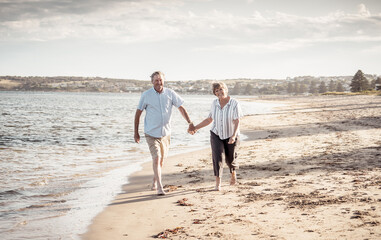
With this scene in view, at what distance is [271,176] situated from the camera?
22.6 feet

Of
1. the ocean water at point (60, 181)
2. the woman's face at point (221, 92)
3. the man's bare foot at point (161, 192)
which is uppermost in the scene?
the woman's face at point (221, 92)

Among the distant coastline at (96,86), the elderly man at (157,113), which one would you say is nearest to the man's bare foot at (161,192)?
the elderly man at (157,113)

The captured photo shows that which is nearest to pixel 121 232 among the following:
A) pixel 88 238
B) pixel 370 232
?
pixel 88 238

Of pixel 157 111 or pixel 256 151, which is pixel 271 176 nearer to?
pixel 157 111

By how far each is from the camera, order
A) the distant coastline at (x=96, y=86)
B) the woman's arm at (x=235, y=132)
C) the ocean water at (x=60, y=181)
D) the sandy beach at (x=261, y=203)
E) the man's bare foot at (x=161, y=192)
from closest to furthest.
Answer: the sandy beach at (x=261, y=203) < the ocean water at (x=60, y=181) < the woman's arm at (x=235, y=132) < the man's bare foot at (x=161, y=192) < the distant coastline at (x=96, y=86)

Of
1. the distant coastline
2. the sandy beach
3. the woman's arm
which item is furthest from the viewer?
the distant coastline

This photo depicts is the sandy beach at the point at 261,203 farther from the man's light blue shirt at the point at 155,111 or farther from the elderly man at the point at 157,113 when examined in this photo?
the man's light blue shirt at the point at 155,111

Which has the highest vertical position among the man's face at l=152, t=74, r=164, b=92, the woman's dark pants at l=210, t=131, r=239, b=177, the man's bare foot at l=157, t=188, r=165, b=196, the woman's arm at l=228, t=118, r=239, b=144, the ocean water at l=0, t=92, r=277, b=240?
the man's face at l=152, t=74, r=164, b=92

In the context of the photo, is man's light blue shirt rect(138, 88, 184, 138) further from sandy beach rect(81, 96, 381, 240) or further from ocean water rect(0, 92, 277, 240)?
ocean water rect(0, 92, 277, 240)

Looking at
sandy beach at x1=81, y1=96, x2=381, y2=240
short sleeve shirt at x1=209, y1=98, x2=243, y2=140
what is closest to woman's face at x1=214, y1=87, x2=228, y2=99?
short sleeve shirt at x1=209, y1=98, x2=243, y2=140

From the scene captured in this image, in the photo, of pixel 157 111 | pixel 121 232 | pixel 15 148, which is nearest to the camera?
pixel 121 232

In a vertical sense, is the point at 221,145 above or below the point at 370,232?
above

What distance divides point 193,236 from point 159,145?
2.46 m

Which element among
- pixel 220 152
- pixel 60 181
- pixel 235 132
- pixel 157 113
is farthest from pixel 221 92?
pixel 60 181
